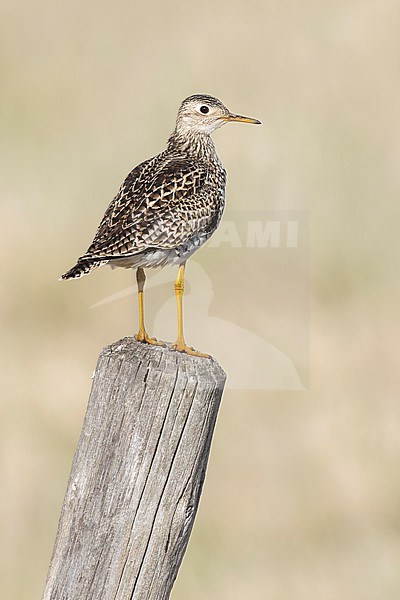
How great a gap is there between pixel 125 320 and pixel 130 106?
342 centimetres

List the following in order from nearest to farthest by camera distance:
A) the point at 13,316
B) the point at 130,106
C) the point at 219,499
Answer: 1. the point at 219,499
2. the point at 13,316
3. the point at 130,106

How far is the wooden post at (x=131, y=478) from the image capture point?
5066mm

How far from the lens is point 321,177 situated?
14.0 m

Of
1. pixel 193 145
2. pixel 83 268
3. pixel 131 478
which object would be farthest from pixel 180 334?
pixel 193 145

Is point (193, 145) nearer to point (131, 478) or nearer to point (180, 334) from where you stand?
point (180, 334)

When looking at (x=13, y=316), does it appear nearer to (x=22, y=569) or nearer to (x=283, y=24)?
(x=22, y=569)

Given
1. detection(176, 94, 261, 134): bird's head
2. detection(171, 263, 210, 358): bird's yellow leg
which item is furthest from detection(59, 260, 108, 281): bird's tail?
detection(176, 94, 261, 134): bird's head

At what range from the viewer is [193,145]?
7.82 m

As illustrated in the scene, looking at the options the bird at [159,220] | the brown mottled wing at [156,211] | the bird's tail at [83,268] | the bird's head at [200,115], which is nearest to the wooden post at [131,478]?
the bird at [159,220]

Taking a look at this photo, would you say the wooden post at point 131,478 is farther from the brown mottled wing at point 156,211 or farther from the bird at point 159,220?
the brown mottled wing at point 156,211

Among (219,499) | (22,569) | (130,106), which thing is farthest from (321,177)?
(22,569)

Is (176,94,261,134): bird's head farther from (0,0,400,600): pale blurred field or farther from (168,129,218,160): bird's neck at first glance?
(0,0,400,600): pale blurred field

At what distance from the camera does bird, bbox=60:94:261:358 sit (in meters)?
6.50

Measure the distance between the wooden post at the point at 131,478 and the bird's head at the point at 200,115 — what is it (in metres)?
3.13
